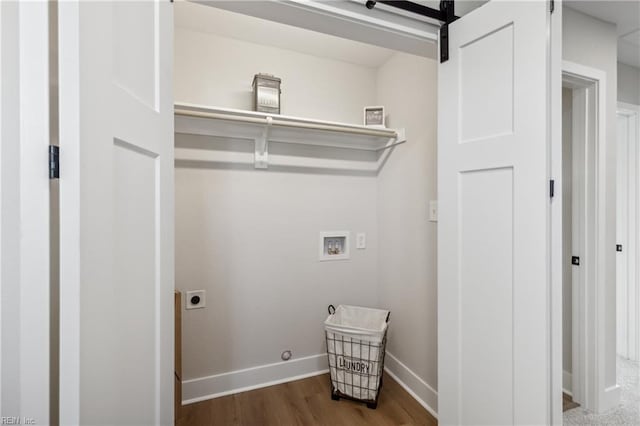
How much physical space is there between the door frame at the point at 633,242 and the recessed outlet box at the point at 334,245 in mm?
2102

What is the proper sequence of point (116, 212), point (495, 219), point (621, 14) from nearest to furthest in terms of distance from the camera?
point (116, 212), point (495, 219), point (621, 14)

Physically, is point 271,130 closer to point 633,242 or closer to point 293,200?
point 293,200

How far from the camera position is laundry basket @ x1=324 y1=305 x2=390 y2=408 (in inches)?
72.6

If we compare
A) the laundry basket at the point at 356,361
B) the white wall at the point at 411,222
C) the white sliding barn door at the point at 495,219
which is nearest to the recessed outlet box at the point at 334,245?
the white wall at the point at 411,222

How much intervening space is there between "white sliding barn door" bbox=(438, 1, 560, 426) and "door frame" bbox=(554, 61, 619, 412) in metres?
1.00

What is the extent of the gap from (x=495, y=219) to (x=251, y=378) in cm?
188

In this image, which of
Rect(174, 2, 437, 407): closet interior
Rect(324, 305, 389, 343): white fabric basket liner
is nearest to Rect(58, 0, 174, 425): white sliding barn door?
Rect(174, 2, 437, 407): closet interior

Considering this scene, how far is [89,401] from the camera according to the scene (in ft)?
1.95

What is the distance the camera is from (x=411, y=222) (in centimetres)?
209

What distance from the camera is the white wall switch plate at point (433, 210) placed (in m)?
1.86

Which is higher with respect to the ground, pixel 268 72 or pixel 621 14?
pixel 621 14

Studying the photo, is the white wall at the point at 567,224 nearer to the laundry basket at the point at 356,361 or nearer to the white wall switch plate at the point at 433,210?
the white wall switch plate at the point at 433,210

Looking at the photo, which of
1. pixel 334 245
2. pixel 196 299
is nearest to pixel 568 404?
pixel 334 245

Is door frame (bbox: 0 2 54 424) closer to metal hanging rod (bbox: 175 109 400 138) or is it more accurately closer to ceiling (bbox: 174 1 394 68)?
metal hanging rod (bbox: 175 109 400 138)
